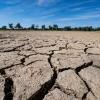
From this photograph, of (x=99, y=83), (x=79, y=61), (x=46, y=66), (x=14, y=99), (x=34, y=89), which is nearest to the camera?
(x=14, y=99)

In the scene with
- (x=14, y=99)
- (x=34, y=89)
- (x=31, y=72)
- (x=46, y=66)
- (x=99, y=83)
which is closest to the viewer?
(x=14, y=99)

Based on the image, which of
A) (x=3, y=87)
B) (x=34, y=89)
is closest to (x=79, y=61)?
(x=34, y=89)

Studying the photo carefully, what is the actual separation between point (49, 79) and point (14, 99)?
1.57ft

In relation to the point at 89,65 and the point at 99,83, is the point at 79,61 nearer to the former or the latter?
the point at 89,65

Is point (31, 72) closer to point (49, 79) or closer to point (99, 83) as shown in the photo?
point (49, 79)

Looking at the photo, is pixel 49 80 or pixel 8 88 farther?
pixel 49 80

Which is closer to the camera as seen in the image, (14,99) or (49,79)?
(14,99)

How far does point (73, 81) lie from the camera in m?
1.89

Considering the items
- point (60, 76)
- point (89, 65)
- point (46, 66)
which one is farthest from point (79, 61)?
point (60, 76)

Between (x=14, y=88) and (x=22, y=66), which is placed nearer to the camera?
(x=14, y=88)

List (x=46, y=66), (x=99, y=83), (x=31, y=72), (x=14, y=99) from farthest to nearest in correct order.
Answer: (x=46, y=66) → (x=31, y=72) → (x=99, y=83) → (x=14, y=99)

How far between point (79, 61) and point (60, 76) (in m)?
0.71

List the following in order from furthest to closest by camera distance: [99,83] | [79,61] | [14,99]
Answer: [79,61]
[99,83]
[14,99]

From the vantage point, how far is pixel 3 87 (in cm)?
171
